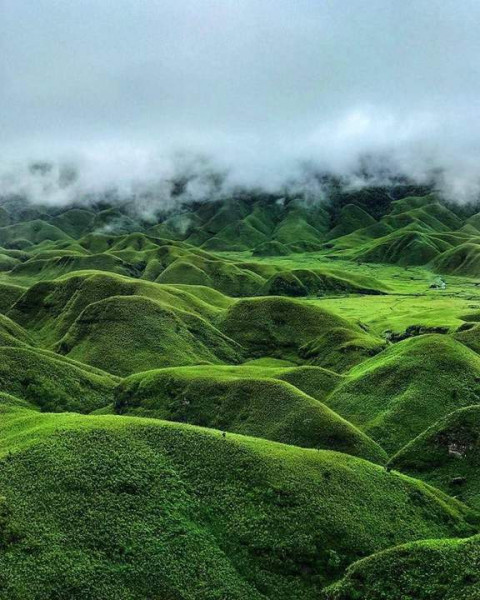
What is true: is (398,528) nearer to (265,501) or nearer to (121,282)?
Result: (265,501)

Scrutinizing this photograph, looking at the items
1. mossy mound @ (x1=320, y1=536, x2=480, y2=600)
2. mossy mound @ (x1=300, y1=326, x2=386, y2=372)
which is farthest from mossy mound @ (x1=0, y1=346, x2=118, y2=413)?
mossy mound @ (x1=320, y1=536, x2=480, y2=600)

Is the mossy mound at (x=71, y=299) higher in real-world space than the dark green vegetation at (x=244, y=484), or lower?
lower

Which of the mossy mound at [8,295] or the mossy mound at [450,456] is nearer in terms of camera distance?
the mossy mound at [450,456]

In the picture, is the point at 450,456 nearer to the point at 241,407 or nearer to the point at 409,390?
the point at 409,390

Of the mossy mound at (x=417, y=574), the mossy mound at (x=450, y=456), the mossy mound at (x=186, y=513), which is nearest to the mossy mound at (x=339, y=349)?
the mossy mound at (x=450, y=456)

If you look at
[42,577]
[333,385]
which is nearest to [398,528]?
[42,577]

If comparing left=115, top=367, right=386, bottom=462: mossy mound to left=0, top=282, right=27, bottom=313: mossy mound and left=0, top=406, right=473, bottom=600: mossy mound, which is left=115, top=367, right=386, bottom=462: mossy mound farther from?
left=0, top=282, right=27, bottom=313: mossy mound

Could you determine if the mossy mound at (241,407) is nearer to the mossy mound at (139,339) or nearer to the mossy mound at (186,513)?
the mossy mound at (186,513)

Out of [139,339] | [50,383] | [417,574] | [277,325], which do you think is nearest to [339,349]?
[277,325]
